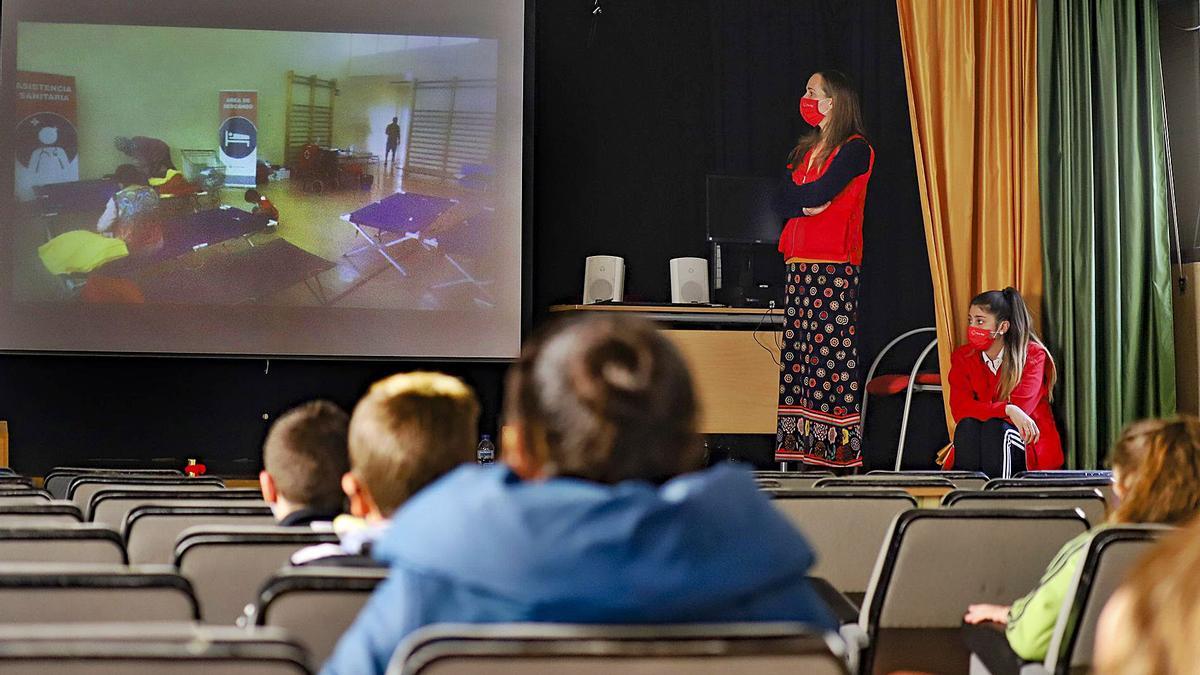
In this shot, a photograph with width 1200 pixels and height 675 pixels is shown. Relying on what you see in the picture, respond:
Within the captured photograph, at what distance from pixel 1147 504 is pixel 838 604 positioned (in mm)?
605

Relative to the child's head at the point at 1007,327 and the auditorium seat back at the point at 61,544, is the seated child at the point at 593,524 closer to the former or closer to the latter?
the auditorium seat back at the point at 61,544

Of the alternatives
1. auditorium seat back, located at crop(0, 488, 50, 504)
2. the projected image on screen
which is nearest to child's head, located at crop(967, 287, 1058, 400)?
the projected image on screen

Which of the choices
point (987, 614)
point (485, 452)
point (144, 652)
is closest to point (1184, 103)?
point (485, 452)

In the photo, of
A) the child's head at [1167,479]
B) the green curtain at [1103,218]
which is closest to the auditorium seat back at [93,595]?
the child's head at [1167,479]

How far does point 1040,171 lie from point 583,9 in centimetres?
280

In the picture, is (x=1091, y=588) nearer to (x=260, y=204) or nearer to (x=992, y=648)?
(x=992, y=648)

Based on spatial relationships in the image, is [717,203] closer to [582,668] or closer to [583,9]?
[583,9]

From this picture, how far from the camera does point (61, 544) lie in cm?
206

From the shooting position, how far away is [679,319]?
6.98 m

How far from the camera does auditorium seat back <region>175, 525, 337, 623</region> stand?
191 cm

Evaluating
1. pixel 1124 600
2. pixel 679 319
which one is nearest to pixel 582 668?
pixel 1124 600

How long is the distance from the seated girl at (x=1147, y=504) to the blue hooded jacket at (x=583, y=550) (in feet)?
3.72

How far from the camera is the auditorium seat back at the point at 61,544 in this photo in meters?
2.05

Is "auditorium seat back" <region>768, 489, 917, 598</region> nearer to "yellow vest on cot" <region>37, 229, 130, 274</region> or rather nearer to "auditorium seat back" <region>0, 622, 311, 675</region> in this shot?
"auditorium seat back" <region>0, 622, 311, 675</region>
